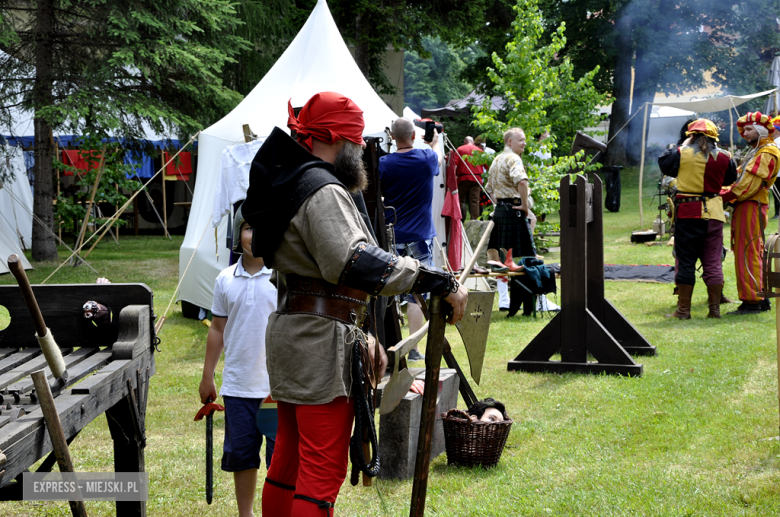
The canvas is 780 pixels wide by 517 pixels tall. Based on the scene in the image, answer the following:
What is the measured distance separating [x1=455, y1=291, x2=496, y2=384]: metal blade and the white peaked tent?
3802 mm

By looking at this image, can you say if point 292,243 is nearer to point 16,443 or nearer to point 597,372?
point 16,443

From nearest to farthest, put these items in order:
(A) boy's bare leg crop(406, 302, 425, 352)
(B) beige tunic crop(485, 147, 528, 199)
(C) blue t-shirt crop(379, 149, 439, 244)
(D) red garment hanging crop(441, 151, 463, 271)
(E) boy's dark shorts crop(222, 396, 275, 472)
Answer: (E) boy's dark shorts crop(222, 396, 275, 472) < (C) blue t-shirt crop(379, 149, 439, 244) < (A) boy's bare leg crop(406, 302, 425, 352) < (B) beige tunic crop(485, 147, 528, 199) < (D) red garment hanging crop(441, 151, 463, 271)

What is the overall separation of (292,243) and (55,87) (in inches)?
426

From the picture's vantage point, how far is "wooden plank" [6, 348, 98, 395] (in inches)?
92.4

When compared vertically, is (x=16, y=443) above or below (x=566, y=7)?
below

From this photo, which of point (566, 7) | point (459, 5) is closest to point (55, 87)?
point (459, 5)

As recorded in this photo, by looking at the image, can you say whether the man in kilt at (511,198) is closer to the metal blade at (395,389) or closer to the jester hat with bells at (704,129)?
the jester hat with bells at (704,129)

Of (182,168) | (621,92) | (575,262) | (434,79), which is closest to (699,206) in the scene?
(575,262)

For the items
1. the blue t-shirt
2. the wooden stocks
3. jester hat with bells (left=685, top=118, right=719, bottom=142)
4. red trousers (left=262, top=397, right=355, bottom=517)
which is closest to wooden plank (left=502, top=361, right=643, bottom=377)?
the blue t-shirt

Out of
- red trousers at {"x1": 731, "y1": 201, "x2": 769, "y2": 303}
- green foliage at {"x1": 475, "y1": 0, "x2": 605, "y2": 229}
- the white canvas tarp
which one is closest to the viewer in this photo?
red trousers at {"x1": 731, "y1": 201, "x2": 769, "y2": 303}

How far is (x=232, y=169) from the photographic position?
6.68m

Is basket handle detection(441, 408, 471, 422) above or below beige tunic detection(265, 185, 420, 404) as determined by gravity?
below

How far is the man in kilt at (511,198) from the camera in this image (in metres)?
8.03

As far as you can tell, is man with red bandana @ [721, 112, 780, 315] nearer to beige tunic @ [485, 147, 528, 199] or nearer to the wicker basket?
Answer: beige tunic @ [485, 147, 528, 199]
